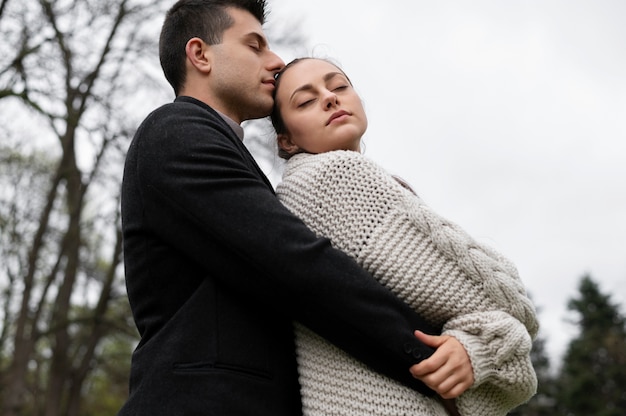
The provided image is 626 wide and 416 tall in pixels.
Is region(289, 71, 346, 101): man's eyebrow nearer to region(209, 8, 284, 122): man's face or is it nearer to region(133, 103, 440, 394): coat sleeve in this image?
region(209, 8, 284, 122): man's face

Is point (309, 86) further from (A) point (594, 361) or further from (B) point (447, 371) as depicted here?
(A) point (594, 361)

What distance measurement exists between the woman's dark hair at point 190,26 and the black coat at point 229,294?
710 mm

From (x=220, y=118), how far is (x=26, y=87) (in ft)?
25.4

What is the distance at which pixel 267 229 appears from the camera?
6.20 feet

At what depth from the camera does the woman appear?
1931 mm

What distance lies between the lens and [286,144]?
8.83 ft

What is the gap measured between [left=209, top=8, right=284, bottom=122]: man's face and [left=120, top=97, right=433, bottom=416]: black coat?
549mm

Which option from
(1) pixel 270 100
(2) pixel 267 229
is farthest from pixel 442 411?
(1) pixel 270 100

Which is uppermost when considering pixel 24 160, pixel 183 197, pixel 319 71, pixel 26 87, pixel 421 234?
pixel 319 71

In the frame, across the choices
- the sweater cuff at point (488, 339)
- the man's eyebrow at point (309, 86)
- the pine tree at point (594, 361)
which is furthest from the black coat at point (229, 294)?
the pine tree at point (594, 361)

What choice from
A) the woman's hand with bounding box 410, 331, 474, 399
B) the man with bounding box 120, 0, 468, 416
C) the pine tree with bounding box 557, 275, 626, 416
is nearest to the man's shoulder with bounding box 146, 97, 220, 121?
the man with bounding box 120, 0, 468, 416

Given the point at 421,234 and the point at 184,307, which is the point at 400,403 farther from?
the point at 184,307

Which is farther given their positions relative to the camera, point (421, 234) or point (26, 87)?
point (26, 87)

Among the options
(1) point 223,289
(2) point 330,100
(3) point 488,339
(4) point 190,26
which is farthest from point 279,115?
(3) point 488,339
